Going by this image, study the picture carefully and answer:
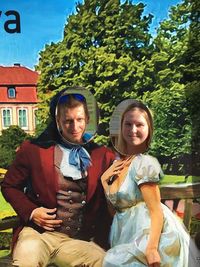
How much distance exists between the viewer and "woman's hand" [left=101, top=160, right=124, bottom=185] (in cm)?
449

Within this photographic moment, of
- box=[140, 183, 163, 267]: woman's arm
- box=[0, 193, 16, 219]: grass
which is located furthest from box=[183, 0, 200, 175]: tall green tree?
box=[0, 193, 16, 219]: grass

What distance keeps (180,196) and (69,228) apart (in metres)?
0.66

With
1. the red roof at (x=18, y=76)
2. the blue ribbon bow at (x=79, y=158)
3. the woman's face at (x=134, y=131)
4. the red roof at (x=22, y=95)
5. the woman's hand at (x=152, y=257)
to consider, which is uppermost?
the red roof at (x=18, y=76)

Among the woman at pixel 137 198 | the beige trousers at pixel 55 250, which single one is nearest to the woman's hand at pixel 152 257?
the woman at pixel 137 198

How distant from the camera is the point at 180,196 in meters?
4.55

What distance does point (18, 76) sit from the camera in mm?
4414

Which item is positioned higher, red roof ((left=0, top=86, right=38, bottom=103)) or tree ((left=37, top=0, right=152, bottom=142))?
tree ((left=37, top=0, right=152, bottom=142))

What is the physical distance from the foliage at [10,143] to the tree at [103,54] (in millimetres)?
156

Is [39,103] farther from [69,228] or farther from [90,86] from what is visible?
[69,228]

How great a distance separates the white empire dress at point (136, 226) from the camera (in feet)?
14.7

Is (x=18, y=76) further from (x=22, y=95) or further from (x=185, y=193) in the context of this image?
(x=185, y=193)

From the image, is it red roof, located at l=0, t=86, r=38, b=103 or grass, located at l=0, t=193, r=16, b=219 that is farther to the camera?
grass, located at l=0, t=193, r=16, b=219

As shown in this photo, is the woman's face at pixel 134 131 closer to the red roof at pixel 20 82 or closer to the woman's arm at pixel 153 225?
the woman's arm at pixel 153 225

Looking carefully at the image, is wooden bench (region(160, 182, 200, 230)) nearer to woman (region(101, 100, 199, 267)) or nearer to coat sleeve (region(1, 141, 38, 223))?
woman (region(101, 100, 199, 267))
